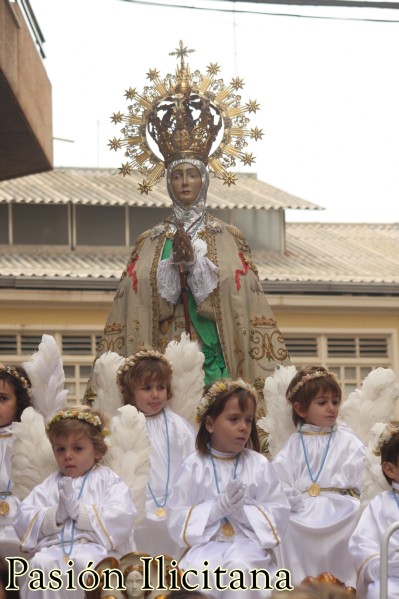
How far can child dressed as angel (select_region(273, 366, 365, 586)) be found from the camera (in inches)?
453

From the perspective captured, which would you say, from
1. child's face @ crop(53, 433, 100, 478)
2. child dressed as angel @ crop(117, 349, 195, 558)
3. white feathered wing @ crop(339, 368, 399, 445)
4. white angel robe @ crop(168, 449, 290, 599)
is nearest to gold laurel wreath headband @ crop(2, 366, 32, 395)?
child dressed as angel @ crop(117, 349, 195, 558)

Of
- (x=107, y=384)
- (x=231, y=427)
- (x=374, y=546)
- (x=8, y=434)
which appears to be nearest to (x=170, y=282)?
(x=107, y=384)

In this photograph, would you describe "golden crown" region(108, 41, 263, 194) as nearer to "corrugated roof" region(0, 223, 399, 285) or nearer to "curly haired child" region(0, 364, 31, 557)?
"curly haired child" region(0, 364, 31, 557)

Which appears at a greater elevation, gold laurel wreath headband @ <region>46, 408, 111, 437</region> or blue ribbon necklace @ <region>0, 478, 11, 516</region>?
gold laurel wreath headband @ <region>46, 408, 111, 437</region>

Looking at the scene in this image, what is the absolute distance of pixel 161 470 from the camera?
1200 cm

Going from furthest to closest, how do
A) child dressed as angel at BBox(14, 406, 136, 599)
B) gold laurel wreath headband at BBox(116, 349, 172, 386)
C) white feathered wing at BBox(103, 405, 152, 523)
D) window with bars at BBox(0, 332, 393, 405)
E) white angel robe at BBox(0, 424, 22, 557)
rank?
window with bars at BBox(0, 332, 393, 405), gold laurel wreath headband at BBox(116, 349, 172, 386), white angel robe at BBox(0, 424, 22, 557), white feathered wing at BBox(103, 405, 152, 523), child dressed as angel at BBox(14, 406, 136, 599)

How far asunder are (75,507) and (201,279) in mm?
3891

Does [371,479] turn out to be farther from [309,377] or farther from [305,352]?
[305,352]

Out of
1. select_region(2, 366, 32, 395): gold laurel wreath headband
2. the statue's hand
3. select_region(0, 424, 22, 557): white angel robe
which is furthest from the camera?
the statue's hand

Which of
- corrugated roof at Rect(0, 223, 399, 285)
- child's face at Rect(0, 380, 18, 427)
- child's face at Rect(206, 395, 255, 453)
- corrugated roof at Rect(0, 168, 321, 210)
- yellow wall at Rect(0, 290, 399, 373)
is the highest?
corrugated roof at Rect(0, 168, 321, 210)

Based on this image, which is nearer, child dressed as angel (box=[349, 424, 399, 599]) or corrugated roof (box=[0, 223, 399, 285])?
child dressed as angel (box=[349, 424, 399, 599])

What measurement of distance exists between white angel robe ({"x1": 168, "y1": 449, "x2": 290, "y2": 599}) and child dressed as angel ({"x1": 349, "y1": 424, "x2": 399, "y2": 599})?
0.50 metres

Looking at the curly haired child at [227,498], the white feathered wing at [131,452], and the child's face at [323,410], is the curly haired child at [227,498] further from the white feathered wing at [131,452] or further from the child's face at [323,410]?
the child's face at [323,410]

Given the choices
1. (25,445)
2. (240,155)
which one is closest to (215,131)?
(240,155)
